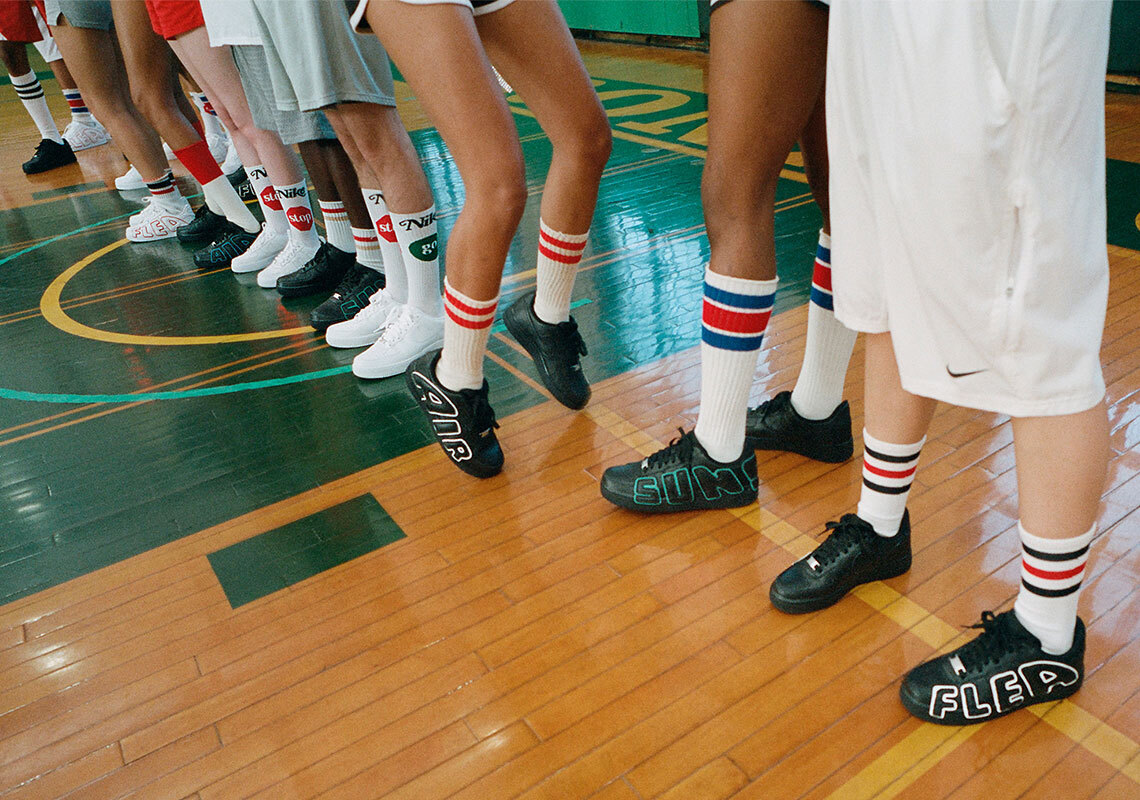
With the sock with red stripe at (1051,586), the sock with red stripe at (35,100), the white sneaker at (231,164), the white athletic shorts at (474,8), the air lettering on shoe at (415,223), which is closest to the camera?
the sock with red stripe at (1051,586)

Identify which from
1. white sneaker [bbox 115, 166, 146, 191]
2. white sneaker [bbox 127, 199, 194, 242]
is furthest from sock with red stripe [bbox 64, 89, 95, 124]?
white sneaker [bbox 127, 199, 194, 242]

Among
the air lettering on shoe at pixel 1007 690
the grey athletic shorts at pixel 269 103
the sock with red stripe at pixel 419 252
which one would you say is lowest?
the air lettering on shoe at pixel 1007 690

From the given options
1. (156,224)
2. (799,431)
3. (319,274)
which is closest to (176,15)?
(319,274)

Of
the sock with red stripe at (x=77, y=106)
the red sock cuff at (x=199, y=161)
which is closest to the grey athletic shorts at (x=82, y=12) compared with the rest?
the red sock cuff at (x=199, y=161)

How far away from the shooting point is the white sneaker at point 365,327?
283 cm

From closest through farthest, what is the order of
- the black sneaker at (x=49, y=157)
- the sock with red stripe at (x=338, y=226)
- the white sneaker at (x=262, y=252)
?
the sock with red stripe at (x=338, y=226) < the white sneaker at (x=262, y=252) < the black sneaker at (x=49, y=157)

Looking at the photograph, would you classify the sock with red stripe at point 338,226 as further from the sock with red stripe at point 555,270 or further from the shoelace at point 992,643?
the shoelace at point 992,643

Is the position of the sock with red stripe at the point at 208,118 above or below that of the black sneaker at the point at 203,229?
above

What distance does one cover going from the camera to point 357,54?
223 cm

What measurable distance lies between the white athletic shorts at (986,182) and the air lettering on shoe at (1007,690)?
0.42 metres

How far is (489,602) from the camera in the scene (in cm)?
163

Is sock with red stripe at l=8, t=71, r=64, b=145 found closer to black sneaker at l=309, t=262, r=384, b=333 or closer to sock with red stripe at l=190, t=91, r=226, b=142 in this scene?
sock with red stripe at l=190, t=91, r=226, b=142

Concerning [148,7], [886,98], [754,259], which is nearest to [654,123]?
[148,7]

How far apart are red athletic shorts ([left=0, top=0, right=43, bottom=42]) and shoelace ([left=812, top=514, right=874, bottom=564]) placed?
593 centimetres
